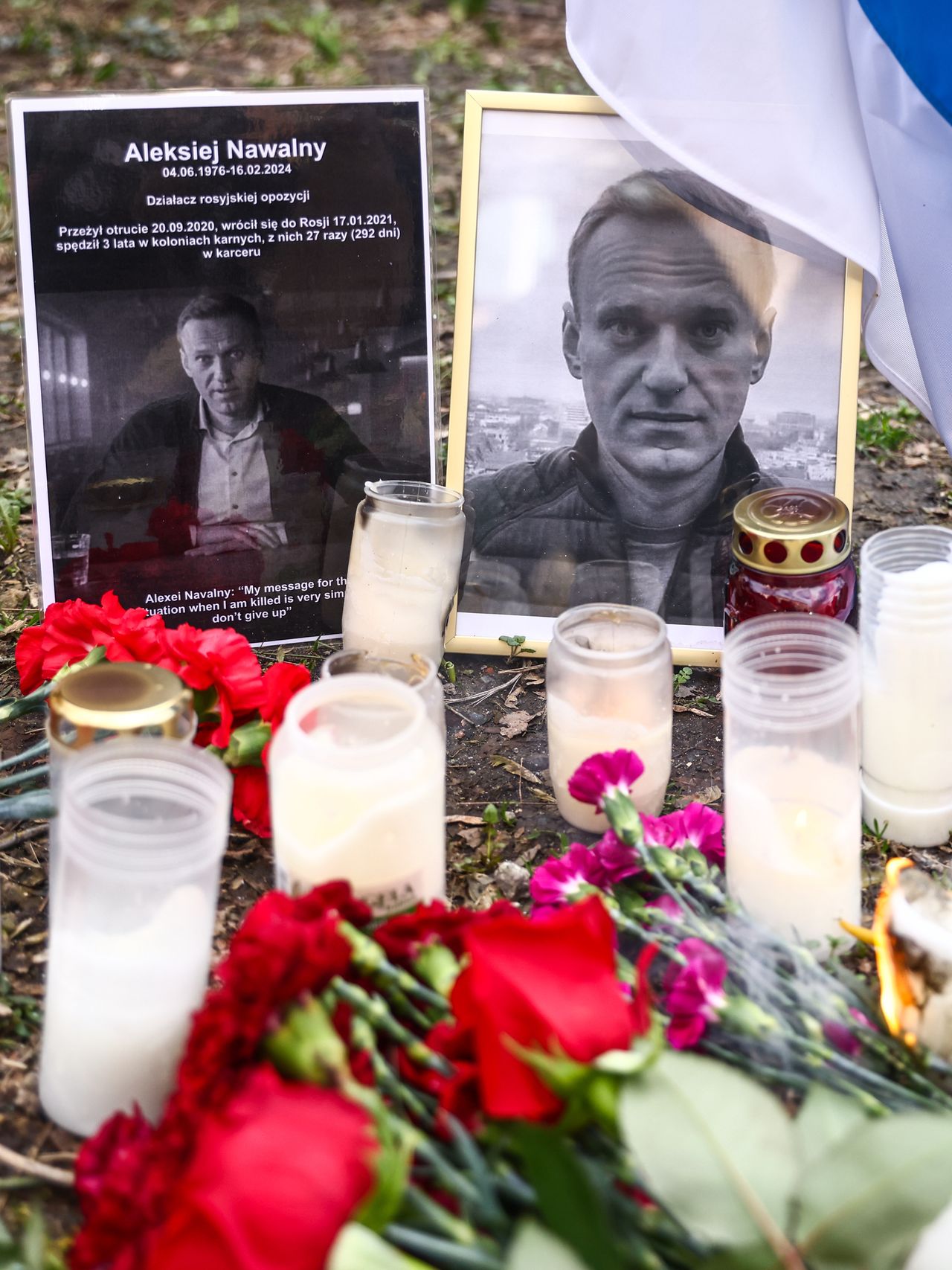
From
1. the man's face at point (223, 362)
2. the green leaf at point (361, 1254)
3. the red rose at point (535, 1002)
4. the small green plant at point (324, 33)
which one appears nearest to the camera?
the green leaf at point (361, 1254)

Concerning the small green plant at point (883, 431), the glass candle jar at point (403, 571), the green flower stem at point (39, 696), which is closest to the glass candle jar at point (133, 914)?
the green flower stem at point (39, 696)

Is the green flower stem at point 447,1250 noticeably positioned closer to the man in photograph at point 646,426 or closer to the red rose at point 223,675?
the red rose at point 223,675

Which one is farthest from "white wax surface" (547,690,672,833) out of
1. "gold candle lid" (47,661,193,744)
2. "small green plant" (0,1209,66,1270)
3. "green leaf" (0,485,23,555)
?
"green leaf" (0,485,23,555)

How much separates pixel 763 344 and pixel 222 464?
84 cm

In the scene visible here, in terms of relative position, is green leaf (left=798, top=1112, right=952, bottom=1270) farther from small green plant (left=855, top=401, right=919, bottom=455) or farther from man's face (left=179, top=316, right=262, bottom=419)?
small green plant (left=855, top=401, right=919, bottom=455)

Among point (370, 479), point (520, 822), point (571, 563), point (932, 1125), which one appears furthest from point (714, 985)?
point (370, 479)

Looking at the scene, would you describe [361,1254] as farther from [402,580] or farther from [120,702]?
[402,580]

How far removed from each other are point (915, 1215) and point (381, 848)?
1.85ft

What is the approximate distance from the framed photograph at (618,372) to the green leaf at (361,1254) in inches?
49.9

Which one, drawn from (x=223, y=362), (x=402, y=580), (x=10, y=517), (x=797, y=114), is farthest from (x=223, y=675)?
(x=797, y=114)

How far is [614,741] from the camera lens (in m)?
1.59

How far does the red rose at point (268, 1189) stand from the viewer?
0.83 meters

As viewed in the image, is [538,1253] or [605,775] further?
[605,775]

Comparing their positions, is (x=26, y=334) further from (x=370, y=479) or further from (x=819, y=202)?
(x=819, y=202)
